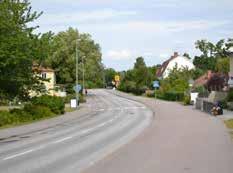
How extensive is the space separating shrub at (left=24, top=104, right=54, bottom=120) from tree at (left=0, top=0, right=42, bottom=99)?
153 cm

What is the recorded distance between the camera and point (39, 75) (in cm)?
4838

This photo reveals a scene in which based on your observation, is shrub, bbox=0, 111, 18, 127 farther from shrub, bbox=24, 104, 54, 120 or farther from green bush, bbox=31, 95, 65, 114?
green bush, bbox=31, 95, 65, 114

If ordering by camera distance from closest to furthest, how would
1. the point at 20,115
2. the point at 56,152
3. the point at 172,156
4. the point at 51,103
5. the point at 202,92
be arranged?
the point at 172,156 → the point at 56,152 → the point at 20,115 → the point at 51,103 → the point at 202,92

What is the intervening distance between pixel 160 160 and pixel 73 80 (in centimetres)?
9573

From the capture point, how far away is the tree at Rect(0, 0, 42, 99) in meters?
40.9

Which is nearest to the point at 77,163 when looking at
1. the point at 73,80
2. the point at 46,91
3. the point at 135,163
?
the point at 135,163

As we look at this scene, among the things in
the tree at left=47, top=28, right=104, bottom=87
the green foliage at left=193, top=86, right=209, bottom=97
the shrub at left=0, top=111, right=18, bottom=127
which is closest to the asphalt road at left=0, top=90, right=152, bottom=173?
the shrub at left=0, top=111, right=18, bottom=127

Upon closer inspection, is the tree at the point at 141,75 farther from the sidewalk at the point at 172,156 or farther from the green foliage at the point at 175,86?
the sidewalk at the point at 172,156

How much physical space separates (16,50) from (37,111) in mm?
9600

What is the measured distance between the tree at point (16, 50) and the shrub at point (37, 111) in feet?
5.02

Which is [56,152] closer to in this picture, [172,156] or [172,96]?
→ [172,156]

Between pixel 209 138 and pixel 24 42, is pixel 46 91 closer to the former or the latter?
pixel 24 42

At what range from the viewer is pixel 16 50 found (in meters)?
41.3

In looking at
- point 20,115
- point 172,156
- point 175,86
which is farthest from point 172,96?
point 172,156
